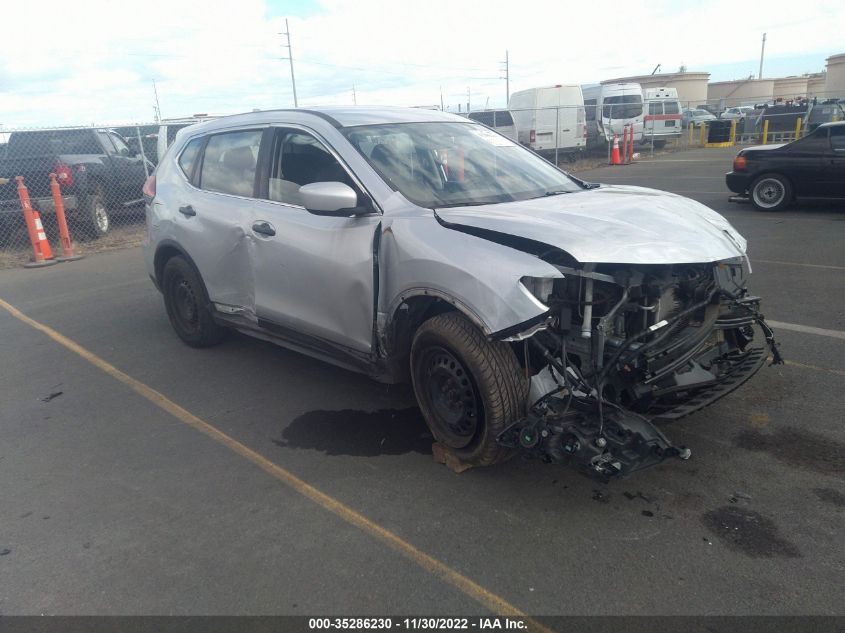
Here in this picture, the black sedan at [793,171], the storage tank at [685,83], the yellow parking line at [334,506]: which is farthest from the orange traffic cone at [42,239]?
the storage tank at [685,83]

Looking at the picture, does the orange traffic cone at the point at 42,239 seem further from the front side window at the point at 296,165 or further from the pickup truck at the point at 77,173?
the front side window at the point at 296,165

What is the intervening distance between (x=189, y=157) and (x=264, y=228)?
5.23 ft

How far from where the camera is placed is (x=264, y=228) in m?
4.57

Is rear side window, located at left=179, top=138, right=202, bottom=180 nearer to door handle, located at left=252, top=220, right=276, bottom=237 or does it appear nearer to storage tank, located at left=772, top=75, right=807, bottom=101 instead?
door handle, located at left=252, top=220, right=276, bottom=237

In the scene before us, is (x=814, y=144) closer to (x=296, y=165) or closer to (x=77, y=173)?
(x=296, y=165)

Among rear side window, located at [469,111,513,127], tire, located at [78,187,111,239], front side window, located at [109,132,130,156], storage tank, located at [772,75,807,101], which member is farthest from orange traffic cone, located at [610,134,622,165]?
storage tank, located at [772,75,807,101]

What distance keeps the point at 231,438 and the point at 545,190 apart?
8.46ft

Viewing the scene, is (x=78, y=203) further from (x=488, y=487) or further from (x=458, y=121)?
(x=488, y=487)

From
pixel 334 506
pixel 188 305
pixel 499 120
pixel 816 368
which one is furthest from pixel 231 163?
pixel 499 120

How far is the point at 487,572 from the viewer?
2.89 metres

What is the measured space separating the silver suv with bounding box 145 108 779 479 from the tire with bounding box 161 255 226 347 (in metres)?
0.61

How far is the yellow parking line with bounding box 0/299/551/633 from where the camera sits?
2730 mm

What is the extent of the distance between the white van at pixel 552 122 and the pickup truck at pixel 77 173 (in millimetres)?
14207

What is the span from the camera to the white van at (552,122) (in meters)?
23.5
